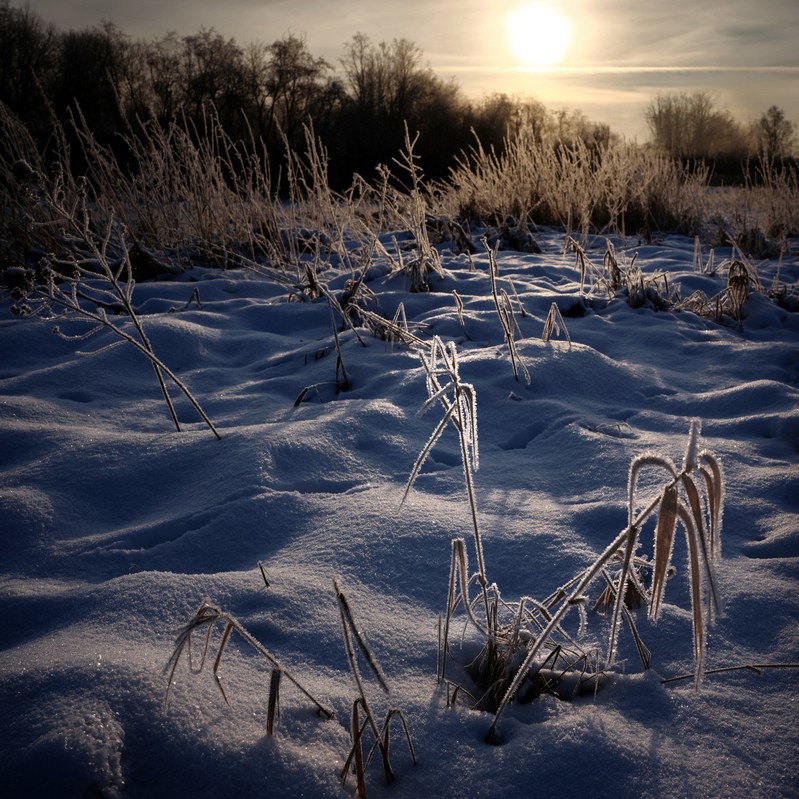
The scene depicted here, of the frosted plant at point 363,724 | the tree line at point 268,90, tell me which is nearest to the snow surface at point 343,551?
the frosted plant at point 363,724

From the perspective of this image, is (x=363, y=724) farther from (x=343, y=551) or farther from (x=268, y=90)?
(x=268, y=90)

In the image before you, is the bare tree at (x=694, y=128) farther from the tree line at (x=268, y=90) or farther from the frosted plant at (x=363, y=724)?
the frosted plant at (x=363, y=724)

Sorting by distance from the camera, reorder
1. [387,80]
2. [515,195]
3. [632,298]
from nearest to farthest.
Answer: [632,298] < [515,195] < [387,80]

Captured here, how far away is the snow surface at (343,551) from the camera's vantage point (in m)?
0.83

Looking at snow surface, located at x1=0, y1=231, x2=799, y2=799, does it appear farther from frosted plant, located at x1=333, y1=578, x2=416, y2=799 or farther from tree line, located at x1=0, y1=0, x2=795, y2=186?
tree line, located at x1=0, y1=0, x2=795, y2=186

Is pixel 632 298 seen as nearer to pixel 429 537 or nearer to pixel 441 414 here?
pixel 441 414

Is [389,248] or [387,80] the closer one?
[389,248]

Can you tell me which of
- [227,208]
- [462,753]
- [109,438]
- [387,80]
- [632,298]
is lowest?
[462,753]

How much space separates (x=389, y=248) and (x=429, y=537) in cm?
414

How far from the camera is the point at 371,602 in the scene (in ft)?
3.85

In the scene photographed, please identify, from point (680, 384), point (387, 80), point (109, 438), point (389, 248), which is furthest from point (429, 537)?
point (387, 80)

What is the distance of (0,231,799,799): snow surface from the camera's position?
0.83 meters

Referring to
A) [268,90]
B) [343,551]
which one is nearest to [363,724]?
[343,551]

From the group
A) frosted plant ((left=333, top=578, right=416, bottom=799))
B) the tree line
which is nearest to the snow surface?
frosted plant ((left=333, top=578, right=416, bottom=799))
